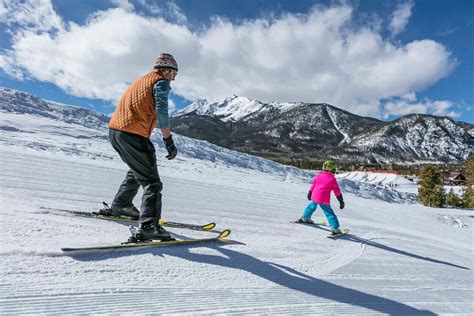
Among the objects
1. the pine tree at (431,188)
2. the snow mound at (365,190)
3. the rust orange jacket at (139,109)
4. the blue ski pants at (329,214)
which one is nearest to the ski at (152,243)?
the rust orange jacket at (139,109)

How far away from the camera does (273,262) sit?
3.43 meters

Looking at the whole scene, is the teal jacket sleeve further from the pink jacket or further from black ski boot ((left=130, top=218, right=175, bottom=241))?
the pink jacket

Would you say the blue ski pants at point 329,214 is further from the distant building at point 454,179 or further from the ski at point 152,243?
the distant building at point 454,179

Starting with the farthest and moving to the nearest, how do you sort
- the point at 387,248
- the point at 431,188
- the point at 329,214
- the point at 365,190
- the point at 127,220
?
the point at 431,188 → the point at 365,190 → the point at 329,214 → the point at 387,248 → the point at 127,220

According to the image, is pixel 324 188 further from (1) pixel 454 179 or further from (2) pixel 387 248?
(1) pixel 454 179

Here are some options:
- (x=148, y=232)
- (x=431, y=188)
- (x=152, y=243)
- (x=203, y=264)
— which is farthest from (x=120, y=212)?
(x=431, y=188)

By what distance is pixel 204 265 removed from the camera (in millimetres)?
2928

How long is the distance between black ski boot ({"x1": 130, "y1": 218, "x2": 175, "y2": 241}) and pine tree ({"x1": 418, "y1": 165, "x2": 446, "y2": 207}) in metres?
36.7

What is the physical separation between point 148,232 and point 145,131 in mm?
1042

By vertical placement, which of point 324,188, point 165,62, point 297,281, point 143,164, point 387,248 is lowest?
point 297,281

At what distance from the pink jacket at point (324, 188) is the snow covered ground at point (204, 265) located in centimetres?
60

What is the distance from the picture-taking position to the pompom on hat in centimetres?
330

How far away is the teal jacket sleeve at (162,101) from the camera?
3119 mm

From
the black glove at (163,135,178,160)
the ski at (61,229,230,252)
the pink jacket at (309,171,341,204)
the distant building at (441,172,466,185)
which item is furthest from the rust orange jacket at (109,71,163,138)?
the distant building at (441,172,466,185)
